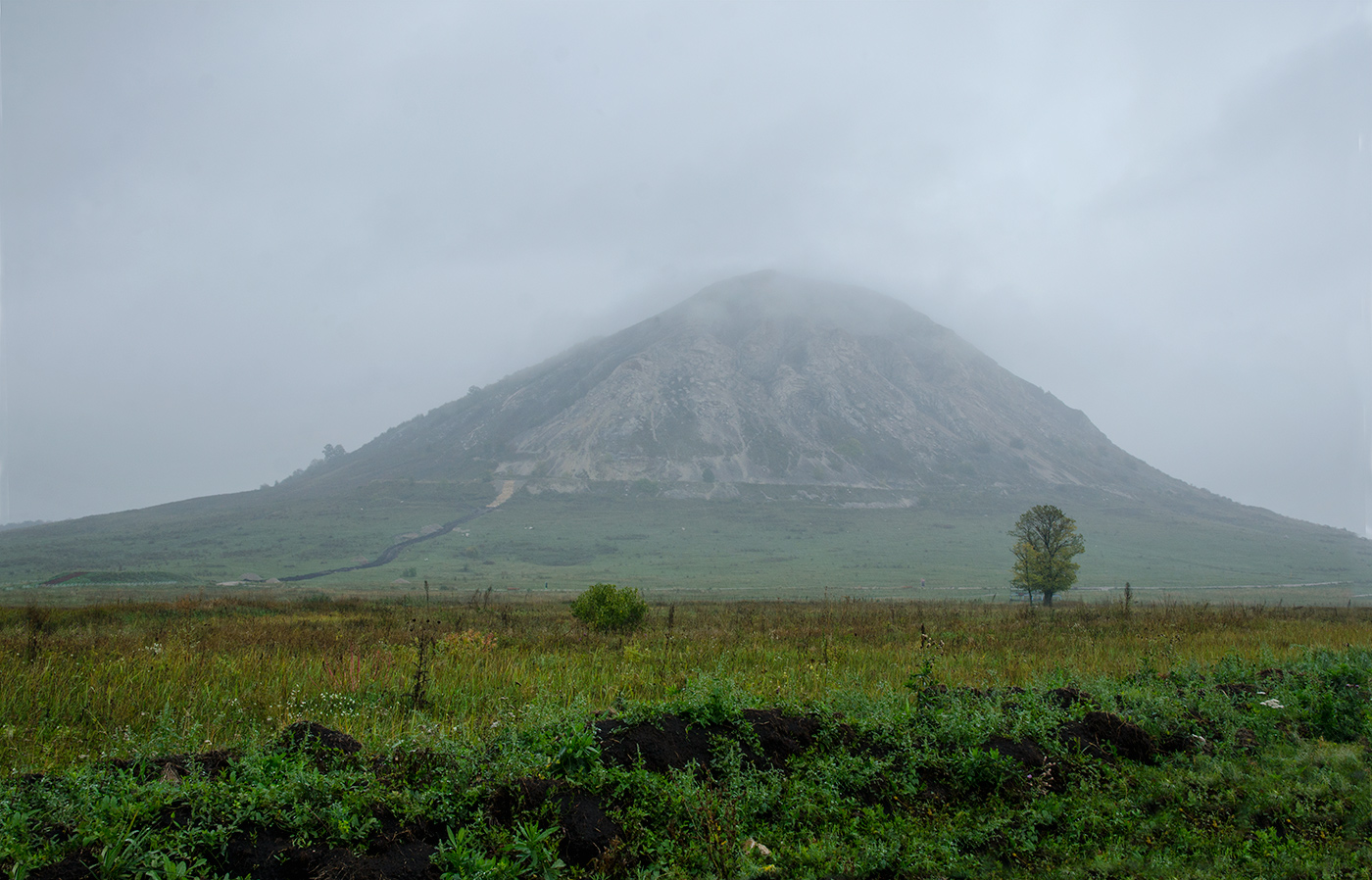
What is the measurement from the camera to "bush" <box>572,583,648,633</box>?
21500mm

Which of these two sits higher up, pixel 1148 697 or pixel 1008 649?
pixel 1148 697

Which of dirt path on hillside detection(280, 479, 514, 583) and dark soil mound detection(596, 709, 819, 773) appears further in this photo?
→ dirt path on hillside detection(280, 479, 514, 583)

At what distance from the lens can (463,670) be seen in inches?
416

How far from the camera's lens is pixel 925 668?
8.28 m

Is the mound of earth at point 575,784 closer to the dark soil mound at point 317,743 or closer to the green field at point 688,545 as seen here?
the dark soil mound at point 317,743

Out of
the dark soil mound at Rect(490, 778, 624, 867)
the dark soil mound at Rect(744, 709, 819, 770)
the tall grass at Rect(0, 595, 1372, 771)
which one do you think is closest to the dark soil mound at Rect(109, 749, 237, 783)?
the tall grass at Rect(0, 595, 1372, 771)

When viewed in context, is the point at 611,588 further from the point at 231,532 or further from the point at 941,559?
the point at 231,532

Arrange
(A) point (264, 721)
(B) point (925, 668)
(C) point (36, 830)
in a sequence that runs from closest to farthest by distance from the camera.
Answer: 1. (C) point (36, 830)
2. (A) point (264, 721)
3. (B) point (925, 668)

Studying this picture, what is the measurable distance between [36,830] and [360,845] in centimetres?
192

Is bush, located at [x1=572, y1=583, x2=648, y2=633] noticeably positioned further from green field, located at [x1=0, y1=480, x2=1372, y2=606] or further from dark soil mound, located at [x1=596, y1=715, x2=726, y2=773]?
green field, located at [x1=0, y1=480, x2=1372, y2=606]

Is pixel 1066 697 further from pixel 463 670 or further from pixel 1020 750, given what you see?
pixel 463 670

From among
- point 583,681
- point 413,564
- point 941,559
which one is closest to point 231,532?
point 413,564

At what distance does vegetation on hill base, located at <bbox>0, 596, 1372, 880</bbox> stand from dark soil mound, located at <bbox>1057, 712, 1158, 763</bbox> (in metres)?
0.03

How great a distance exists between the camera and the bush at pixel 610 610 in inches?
846
